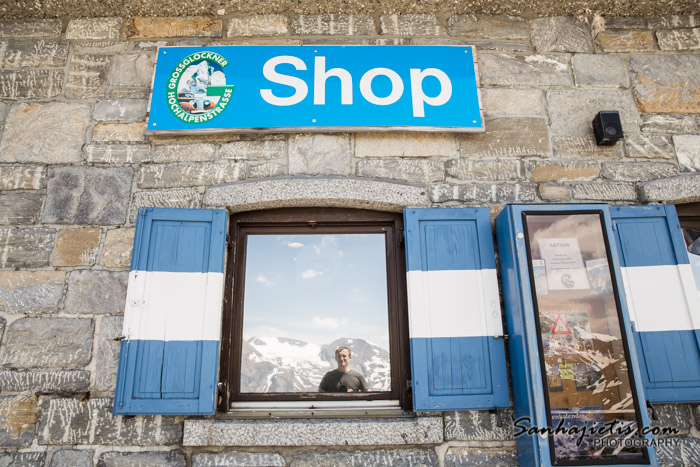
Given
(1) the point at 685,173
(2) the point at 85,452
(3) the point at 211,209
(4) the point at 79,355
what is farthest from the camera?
(1) the point at 685,173

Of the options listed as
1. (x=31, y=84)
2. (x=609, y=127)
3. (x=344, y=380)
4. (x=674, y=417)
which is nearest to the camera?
(x=674, y=417)

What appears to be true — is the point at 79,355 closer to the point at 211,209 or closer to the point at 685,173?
the point at 211,209

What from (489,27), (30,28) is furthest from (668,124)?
(30,28)

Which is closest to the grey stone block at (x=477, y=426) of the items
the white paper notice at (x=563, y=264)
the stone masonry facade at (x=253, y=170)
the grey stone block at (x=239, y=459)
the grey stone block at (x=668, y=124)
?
the stone masonry facade at (x=253, y=170)

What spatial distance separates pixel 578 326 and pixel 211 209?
2314mm

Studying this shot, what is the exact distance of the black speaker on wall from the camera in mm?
2914

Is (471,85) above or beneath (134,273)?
above

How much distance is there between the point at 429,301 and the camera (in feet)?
8.39

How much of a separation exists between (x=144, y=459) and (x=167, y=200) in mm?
1540

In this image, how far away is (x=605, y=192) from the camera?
2.90 m

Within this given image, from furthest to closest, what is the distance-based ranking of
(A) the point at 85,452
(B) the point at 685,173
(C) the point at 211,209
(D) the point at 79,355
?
(B) the point at 685,173, (C) the point at 211,209, (D) the point at 79,355, (A) the point at 85,452

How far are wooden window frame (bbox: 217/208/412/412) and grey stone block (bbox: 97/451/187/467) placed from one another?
13.0 inches

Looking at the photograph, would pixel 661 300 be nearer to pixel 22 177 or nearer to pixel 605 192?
pixel 605 192

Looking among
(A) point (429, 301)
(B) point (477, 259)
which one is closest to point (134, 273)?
(A) point (429, 301)
